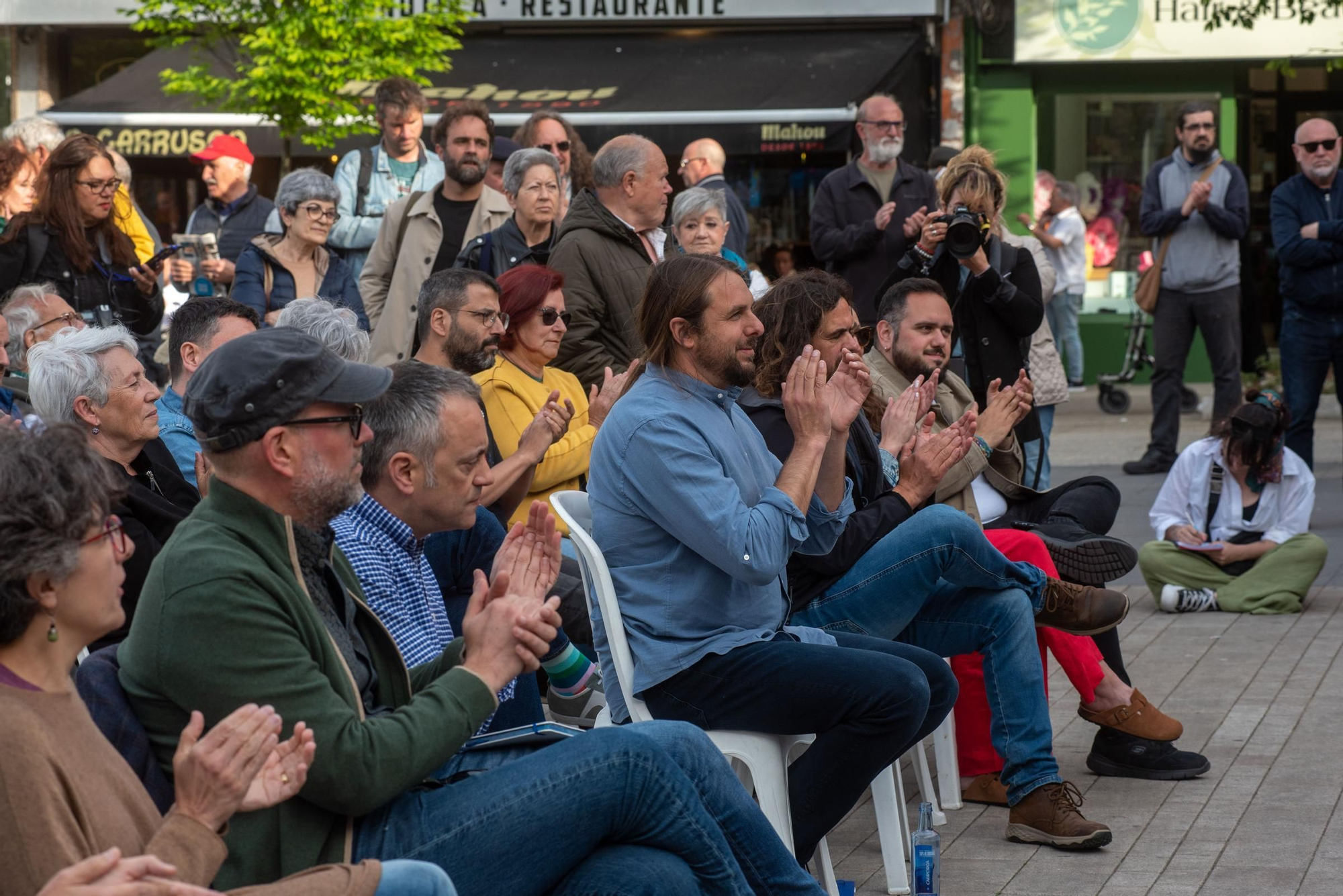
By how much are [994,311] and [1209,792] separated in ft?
8.37

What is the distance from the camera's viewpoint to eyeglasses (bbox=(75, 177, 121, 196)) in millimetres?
6766

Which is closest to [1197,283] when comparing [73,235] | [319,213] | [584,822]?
[319,213]

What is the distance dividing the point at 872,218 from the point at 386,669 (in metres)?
5.98

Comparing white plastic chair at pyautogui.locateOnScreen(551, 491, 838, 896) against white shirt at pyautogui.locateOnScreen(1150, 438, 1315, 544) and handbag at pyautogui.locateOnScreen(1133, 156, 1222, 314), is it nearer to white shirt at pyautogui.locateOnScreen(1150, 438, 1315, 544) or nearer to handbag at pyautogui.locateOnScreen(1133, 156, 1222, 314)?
white shirt at pyautogui.locateOnScreen(1150, 438, 1315, 544)

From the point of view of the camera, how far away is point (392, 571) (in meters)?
3.47

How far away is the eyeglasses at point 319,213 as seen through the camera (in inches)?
274

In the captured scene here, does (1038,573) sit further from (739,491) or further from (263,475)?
(263,475)

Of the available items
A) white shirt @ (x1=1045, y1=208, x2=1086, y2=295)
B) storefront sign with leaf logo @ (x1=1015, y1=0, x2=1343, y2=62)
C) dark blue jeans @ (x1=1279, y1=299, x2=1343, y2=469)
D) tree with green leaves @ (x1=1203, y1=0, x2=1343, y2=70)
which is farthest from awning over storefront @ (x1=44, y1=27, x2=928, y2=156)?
dark blue jeans @ (x1=1279, y1=299, x2=1343, y2=469)

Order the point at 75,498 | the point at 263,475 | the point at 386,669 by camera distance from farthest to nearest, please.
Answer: the point at 386,669 → the point at 263,475 → the point at 75,498

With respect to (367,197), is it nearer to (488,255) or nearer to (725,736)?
(488,255)

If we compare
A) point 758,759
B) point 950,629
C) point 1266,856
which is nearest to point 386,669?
point 758,759

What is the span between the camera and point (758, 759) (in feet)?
12.8

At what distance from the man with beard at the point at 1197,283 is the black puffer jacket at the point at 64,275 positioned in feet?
21.8

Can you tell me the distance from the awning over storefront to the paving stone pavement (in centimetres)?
836
